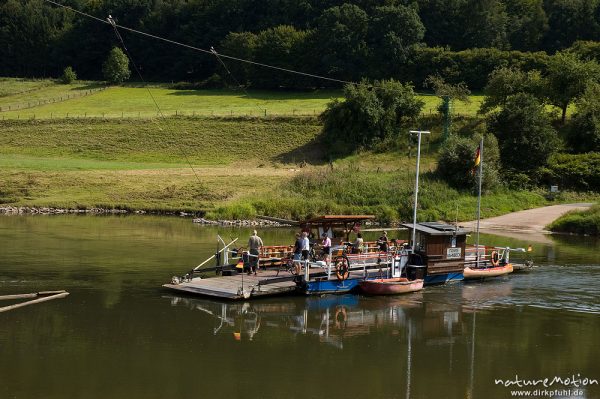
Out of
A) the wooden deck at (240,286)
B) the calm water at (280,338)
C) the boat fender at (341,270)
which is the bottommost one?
the calm water at (280,338)

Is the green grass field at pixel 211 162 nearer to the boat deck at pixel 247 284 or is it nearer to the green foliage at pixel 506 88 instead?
the green foliage at pixel 506 88

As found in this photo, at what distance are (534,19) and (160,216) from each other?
94336 millimetres

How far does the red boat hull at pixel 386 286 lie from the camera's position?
36906mm

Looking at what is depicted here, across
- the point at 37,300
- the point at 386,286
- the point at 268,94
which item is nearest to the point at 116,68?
the point at 268,94

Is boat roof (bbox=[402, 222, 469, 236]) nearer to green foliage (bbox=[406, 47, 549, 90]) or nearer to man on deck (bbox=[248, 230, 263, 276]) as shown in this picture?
man on deck (bbox=[248, 230, 263, 276])

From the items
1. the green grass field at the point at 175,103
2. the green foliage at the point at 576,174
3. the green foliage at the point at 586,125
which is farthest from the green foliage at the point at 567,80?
the green foliage at the point at 576,174

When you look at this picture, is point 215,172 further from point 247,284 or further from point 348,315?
point 348,315

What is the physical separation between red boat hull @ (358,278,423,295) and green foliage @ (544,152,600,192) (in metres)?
43.5

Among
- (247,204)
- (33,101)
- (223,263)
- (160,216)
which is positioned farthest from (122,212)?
(33,101)

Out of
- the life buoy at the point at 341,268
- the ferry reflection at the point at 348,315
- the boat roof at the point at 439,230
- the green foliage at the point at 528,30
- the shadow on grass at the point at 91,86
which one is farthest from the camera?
the green foliage at the point at 528,30

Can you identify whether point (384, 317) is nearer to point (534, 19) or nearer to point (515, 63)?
point (515, 63)

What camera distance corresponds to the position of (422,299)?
37031 millimetres

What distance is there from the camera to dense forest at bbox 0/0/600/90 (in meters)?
128

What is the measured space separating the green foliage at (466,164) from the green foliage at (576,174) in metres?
6.96
